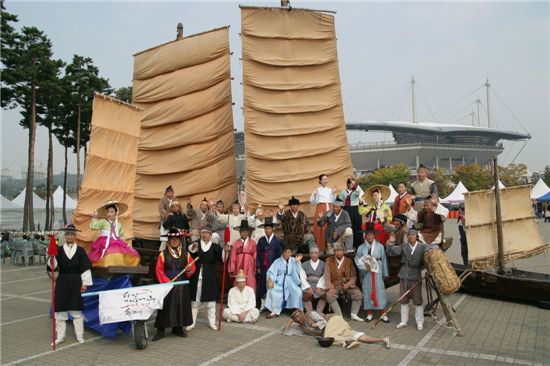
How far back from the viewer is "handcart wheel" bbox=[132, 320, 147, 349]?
237 inches

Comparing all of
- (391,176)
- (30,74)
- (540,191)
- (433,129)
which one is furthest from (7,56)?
(433,129)

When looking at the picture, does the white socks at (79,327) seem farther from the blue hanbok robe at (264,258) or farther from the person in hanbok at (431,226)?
the person in hanbok at (431,226)

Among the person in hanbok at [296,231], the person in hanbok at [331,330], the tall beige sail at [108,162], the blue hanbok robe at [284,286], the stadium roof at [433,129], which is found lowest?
the person in hanbok at [331,330]

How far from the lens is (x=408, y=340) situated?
6.28m

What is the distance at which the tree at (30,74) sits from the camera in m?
22.1

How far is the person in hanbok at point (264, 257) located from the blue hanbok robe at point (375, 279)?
151 cm

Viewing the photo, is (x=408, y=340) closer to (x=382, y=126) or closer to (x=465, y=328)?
(x=465, y=328)

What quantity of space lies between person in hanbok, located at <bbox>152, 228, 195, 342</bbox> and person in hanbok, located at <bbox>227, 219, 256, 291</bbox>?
52.4 inches

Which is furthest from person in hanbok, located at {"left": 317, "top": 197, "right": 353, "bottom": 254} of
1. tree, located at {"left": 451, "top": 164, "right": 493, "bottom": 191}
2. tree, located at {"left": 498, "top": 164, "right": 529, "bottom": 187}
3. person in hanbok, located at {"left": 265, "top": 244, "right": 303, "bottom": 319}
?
tree, located at {"left": 498, "top": 164, "right": 529, "bottom": 187}

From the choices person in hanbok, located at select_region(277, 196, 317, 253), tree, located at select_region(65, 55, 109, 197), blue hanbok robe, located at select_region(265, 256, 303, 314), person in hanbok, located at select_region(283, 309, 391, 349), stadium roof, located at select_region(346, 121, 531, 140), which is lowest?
person in hanbok, located at select_region(283, 309, 391, 349)

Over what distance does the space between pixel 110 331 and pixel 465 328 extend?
5.17 metres

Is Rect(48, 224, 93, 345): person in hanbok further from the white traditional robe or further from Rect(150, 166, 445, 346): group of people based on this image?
the white traditional robe

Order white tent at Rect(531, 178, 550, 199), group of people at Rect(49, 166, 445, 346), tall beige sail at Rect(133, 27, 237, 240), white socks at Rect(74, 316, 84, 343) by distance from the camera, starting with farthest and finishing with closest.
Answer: white tent at Rect(531, 178, 550, 199) → tall beige sail at Rect(133, 27, 237, 240) → group of people at Rect(49, 166, 445, 346) → white socks at Rect(74, 316, 84, 343)

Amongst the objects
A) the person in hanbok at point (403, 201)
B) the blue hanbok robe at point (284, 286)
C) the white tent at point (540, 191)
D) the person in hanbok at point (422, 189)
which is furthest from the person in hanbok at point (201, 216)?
the white tent at point (540, 191)
